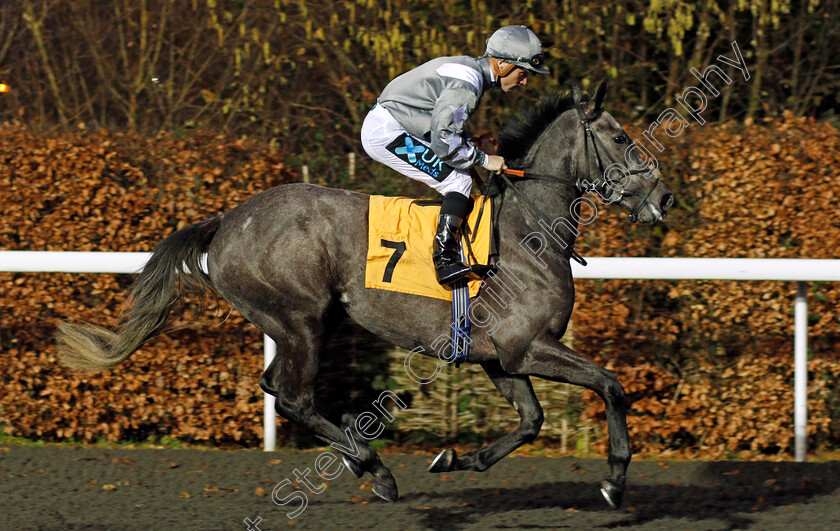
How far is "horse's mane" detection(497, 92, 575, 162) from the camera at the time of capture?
452 centimetres

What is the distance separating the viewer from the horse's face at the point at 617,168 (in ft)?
14.2

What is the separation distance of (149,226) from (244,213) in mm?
1295

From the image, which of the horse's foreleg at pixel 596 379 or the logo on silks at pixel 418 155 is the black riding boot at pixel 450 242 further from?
the horse's foreleg at pixel 596 379

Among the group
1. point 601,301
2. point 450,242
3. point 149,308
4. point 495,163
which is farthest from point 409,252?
point 601,301

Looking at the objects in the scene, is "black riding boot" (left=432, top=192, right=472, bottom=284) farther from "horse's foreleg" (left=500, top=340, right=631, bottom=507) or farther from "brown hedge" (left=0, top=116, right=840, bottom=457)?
"brown hedge" (left=0, top=116, right=840, bottom=457)

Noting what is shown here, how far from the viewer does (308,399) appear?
177 inches

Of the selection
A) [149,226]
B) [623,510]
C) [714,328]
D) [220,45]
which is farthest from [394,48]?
[623,510]

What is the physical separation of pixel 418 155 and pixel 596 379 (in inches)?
48.9

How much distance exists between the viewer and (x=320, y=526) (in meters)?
4.15

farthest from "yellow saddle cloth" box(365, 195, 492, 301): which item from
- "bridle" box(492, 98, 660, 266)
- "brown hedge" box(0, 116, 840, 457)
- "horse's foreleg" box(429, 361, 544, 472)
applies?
"brown hedge" box(0, 116, 840, 457)

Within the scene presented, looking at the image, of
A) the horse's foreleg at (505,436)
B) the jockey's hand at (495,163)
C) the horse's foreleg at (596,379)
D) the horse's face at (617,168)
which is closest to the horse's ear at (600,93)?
the horse's face at (617,168)

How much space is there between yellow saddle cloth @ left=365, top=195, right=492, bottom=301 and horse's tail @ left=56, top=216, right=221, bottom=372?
0.84 meters

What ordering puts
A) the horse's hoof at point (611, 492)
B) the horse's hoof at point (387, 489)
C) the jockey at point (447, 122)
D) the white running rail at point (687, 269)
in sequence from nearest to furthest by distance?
the horse's hoof at point (611, 492), the jockey at point (447, 122), the horse's hoof at point (387, 489), the white running rail at point (687, 269)

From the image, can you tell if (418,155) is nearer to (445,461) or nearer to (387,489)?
(445,461)
